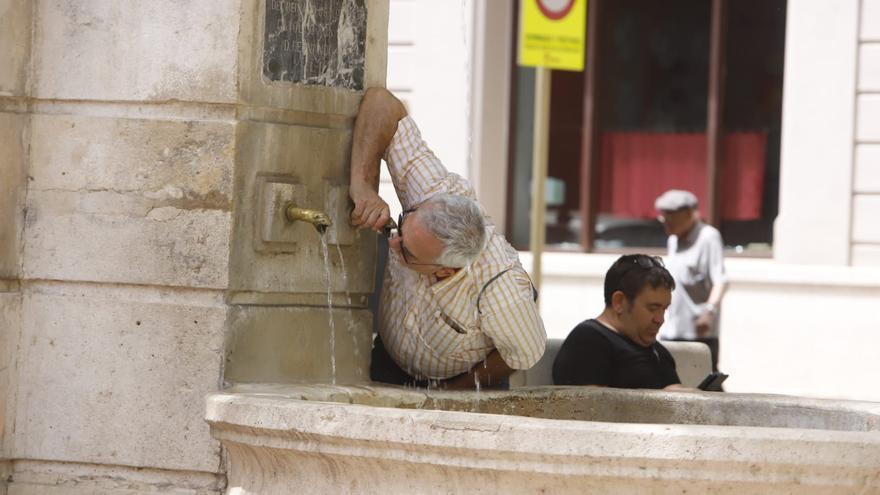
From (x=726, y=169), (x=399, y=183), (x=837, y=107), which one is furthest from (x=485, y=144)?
(x=399, y=183)

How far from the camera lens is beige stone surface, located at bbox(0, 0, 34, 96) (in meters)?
4.81

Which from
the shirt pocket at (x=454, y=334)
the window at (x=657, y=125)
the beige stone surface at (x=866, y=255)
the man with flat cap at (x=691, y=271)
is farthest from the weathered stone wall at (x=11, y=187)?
the window at (x=657, y=125)

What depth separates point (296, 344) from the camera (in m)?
4.91

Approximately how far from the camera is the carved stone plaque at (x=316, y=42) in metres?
4.82

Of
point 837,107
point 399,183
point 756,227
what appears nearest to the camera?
point 399,183

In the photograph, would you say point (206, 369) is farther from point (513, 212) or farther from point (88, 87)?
point (513, 212)

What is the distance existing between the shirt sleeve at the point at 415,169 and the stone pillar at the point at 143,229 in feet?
1.11

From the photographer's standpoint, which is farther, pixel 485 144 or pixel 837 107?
pixel 485 144

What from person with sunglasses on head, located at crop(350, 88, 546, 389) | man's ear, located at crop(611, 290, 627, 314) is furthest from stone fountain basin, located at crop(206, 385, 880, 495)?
man's ear, located at crop(611, 290, 627, 314)

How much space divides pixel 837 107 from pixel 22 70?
921 cm

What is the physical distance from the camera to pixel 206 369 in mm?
4641

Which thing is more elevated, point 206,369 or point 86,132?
point 86,132

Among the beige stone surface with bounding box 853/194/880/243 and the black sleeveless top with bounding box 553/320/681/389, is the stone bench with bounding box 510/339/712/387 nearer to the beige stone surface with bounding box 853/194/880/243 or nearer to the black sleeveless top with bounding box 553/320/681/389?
the black sleeveless top with bounding box 553/320/681/389

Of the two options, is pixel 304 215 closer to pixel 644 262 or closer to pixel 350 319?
pixel 350 319
